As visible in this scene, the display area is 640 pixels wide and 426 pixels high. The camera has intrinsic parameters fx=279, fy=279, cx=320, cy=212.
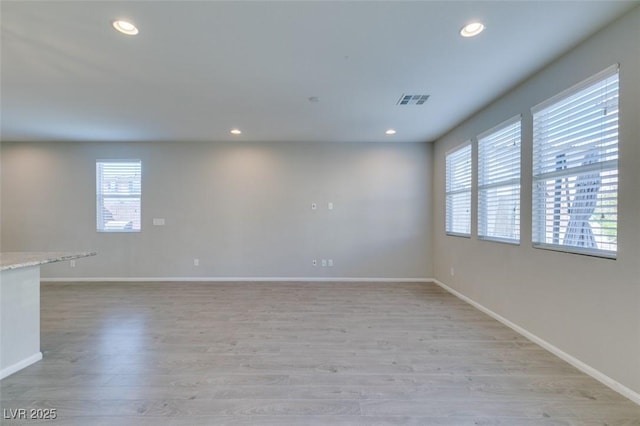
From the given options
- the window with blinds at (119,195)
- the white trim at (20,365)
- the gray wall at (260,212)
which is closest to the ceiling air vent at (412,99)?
the gray wall at (260,212)

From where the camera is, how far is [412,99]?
3.38 m

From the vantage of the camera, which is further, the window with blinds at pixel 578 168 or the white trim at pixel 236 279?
the white trim at pixel 236 279

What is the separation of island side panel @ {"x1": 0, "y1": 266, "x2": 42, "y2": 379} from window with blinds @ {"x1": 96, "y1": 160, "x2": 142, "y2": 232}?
122 inches

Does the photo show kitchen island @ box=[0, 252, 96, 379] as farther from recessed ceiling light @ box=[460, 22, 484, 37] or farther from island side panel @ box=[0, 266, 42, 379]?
recessed ceiling light @ box=[460, 22, 484, 37]

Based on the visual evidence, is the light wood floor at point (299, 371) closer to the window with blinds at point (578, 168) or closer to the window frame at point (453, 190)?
the window with blinds at point (578, 168)

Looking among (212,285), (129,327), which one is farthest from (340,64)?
(212,285)

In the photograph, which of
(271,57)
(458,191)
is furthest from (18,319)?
(458,191)

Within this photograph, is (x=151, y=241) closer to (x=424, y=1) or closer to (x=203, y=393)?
(x=203, y=393)

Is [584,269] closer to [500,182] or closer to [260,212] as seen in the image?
[500,182]

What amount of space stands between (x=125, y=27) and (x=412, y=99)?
9.45ft

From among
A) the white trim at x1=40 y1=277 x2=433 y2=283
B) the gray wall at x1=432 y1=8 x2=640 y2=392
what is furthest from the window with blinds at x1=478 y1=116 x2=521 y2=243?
the white trim at x1=40 y1=277 x2=433 y2=283

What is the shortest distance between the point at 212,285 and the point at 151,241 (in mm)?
1533

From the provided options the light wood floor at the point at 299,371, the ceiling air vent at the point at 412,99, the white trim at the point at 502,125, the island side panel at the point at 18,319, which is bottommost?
the light wood floor at the point at 299,371

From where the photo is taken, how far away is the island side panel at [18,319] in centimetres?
221
